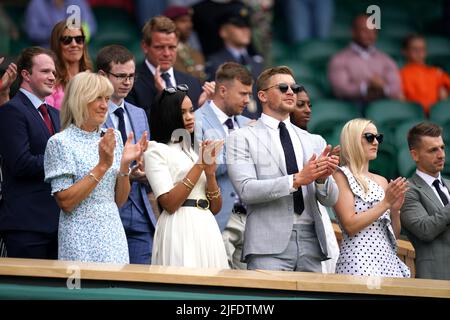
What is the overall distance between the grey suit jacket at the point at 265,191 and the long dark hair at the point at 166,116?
37cm

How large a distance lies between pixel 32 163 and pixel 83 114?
43 centimetres

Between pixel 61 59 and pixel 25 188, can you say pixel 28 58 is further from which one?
pixel 25 188

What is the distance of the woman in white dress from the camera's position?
7078mm

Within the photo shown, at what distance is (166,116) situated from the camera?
7.29 meters

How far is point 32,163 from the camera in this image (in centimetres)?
709

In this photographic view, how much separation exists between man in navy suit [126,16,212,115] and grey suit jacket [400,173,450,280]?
165 centimetres

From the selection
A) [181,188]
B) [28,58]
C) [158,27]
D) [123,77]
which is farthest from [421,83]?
[181,188]

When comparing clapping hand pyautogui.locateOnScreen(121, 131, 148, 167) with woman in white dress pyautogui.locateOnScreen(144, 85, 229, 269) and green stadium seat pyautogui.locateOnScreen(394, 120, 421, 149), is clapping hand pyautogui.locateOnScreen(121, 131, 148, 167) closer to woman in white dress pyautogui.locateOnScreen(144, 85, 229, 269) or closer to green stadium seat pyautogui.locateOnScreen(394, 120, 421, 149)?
woman in white dress pyautogui.locateOnScreen(144, 85, 229, 269)

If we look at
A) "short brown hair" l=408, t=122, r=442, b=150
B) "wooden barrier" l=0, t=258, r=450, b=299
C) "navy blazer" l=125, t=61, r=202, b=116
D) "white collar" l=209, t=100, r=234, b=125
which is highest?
"navy blazer" l=125, t=61, r=202, b=116

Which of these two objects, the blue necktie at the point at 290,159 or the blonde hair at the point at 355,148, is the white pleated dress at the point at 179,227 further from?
the blonde hair at the point at 355,148

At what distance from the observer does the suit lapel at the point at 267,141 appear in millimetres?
7371

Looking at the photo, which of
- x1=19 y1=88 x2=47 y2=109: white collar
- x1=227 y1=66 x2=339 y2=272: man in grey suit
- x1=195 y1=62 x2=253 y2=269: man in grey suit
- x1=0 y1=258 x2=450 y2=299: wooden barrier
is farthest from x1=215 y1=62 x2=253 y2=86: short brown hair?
x1=0 y1=258 x2=450 y2=299: wooden barrier

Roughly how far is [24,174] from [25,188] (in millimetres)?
107

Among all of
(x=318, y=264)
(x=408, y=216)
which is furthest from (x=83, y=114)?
(x=408, y=216)
